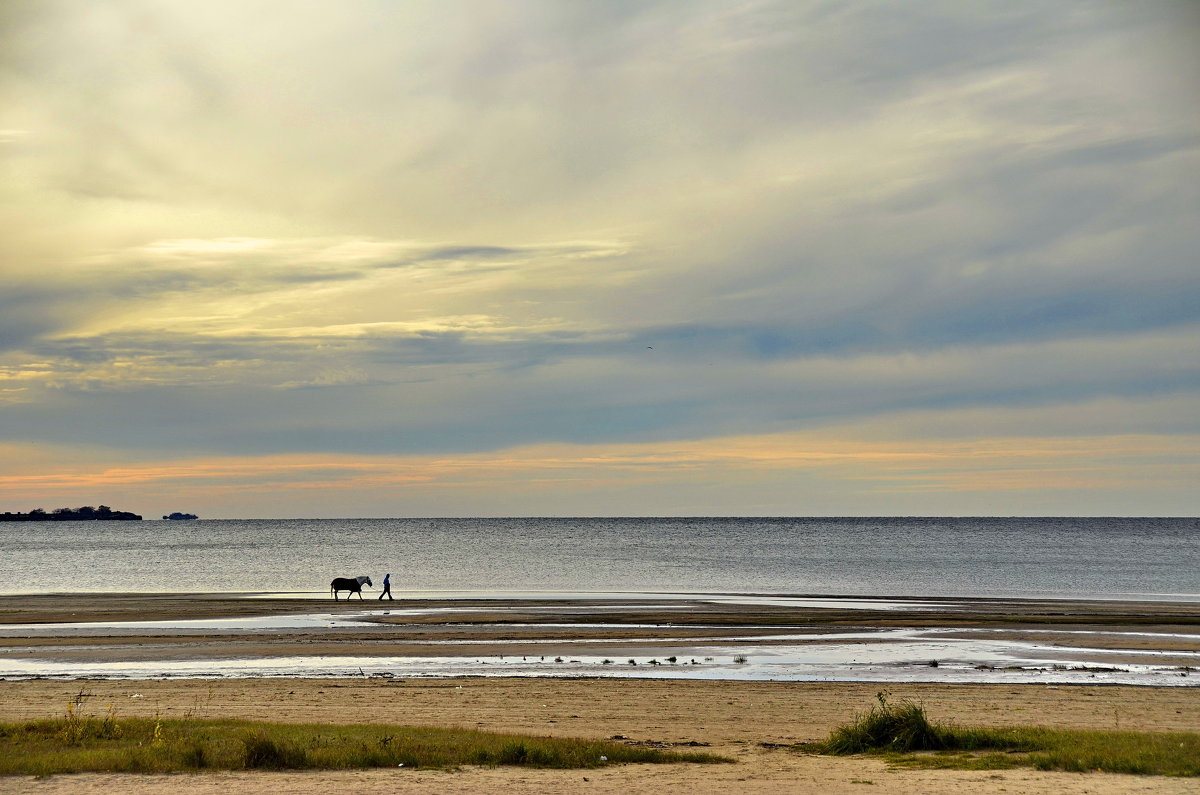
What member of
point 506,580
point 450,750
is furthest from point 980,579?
point 450,750

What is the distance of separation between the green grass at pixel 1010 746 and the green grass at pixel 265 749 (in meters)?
3.01

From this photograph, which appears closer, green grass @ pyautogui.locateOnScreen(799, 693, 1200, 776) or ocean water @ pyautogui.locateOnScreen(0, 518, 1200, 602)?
green grass @ pyautogui.locateOnScreen(799, 693, 1200, 776)

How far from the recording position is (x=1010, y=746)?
1764 centimetres

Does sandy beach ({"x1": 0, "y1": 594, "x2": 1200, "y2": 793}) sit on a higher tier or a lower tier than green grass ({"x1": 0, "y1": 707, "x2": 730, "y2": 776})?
lower

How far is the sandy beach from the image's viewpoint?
15.2 meters

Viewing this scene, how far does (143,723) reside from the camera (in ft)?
62.0

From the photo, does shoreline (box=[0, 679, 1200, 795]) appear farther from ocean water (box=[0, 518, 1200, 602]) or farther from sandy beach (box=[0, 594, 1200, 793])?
ocean water (box=[0, 518, 1200, 602])

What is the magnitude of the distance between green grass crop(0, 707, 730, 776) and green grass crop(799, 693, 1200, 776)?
9.87 ft

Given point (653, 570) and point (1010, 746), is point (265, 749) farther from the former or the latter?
point (653, 570)

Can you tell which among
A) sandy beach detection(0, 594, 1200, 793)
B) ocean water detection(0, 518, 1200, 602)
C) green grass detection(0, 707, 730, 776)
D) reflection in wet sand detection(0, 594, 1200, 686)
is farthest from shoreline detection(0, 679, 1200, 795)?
ocean water detection(0, 518, 1200, 602)

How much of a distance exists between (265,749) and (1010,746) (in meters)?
12.7

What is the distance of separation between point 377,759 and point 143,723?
5539 mm

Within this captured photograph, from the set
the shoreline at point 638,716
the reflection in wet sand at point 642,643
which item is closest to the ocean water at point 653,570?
the reflection in wet sand at point 642,643

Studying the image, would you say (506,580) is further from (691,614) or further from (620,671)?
(620,671)
